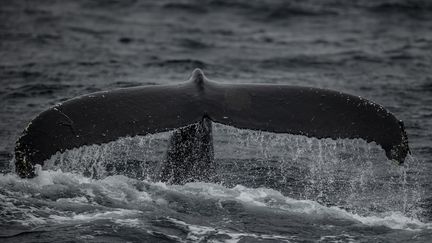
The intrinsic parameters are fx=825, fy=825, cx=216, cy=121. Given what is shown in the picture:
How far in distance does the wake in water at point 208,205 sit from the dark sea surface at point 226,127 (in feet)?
0.06

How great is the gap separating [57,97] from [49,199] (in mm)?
5884

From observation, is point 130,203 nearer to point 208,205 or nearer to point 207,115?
point 208,205

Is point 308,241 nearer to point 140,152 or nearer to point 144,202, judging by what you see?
point 144,202

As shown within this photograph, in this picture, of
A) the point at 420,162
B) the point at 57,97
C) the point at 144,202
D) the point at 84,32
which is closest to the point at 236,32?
the point at 84,32

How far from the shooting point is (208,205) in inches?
281

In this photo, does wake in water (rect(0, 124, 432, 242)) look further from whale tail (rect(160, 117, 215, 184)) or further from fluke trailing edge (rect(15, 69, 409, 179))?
fluke trailing edge (rect(15, 69, 409, 179))

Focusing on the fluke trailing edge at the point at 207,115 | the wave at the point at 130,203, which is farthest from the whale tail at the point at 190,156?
the fluke trailing edge at the point at 207,115

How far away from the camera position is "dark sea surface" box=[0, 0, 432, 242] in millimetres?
6816

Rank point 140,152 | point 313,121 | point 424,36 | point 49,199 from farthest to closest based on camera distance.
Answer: point 424,36 → point 140,152 → point 49,199 → point 313,121

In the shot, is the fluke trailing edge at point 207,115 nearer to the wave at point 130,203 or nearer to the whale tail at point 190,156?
the whale tail at point 190,156

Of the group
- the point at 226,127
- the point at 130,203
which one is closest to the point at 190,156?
the point at 226,127

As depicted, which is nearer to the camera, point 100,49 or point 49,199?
point 49,199

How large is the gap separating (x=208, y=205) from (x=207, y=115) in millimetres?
965

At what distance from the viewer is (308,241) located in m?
6.49
